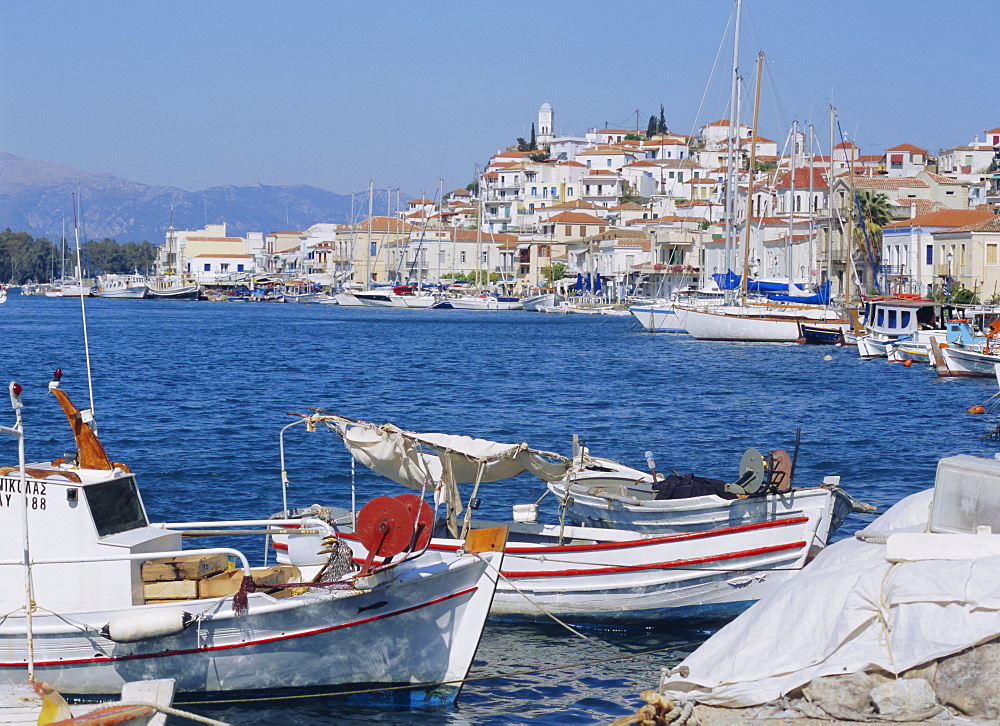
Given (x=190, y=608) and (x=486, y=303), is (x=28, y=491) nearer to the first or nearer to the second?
(x=190, y=608)

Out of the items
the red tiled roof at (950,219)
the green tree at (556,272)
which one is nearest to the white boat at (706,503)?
the red tiled roof at (950,219)

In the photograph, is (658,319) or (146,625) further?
(658,319)

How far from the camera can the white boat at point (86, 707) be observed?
839cm

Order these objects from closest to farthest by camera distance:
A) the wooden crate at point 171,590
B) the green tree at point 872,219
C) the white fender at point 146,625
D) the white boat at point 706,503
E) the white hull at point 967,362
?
the white fender at point 146,625 → the wooden crate at point 171,590 → the white boat at point 706,503 → the white hull at point 967,362 → the green tree at point 872,219

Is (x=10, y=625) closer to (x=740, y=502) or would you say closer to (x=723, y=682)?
(x=723, y=682)

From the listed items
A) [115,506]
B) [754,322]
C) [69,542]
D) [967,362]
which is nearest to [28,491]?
[69,542]

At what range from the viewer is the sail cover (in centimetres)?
1338

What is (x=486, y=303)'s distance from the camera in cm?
12475

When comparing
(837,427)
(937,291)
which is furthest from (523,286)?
(837,427)

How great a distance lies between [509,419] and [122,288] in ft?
490

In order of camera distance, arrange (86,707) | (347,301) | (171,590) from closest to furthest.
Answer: (86,707) < (171,590) < (347,301)

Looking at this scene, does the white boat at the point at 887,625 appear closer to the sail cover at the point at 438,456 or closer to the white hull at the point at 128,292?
the sail cover at the point at 438,456

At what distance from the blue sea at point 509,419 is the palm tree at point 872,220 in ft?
68.9

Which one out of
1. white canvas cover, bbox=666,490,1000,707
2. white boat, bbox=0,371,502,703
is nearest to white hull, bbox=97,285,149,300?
white boat, bbox=0,371,502,703
